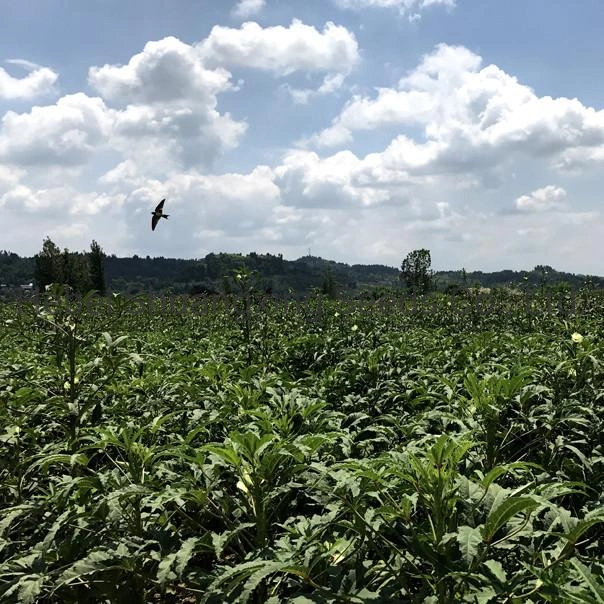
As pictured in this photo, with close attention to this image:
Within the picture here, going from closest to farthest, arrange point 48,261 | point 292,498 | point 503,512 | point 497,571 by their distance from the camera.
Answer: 1. point 497,571
2. point 503,512
3. point 292,498
4. point 48,261

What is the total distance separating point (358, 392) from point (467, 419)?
2.53 metres

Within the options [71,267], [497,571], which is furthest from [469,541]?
[71,267]

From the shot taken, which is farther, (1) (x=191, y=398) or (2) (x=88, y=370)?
(1) (x=191, y=398)

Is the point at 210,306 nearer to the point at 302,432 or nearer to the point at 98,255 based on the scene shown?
the point at 302,432

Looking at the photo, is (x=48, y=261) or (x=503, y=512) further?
(x=48, y=261)

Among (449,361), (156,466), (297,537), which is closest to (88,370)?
(156,466)

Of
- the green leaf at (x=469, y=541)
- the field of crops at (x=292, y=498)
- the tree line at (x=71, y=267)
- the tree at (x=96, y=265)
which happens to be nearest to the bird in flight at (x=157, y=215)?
the field of crops at (x=292, y=498)

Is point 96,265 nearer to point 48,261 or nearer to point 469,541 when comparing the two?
point 48,261

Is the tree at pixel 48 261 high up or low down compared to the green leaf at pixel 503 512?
up

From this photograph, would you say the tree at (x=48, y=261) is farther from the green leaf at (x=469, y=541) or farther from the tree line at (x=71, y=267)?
the green leaf at (x=469, y=541)

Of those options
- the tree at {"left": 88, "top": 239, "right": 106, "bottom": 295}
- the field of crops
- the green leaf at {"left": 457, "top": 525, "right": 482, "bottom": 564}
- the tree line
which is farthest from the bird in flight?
the tree at {"left": 88, "top": 239, "right": 106, "bottom": 295}

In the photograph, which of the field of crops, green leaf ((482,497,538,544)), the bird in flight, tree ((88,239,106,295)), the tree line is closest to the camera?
green leaf ((482,497,538,544))

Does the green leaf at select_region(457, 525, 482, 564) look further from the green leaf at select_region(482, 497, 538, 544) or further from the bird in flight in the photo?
the bird in flight

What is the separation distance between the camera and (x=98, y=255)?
73500mm
